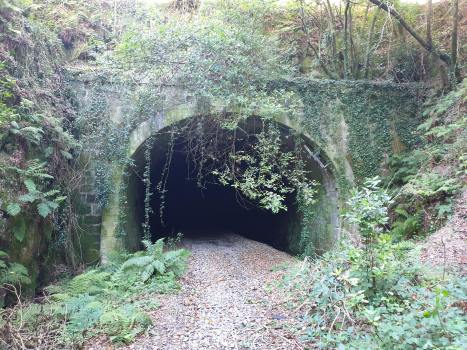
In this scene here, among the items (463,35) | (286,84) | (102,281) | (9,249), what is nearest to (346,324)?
(102,281)

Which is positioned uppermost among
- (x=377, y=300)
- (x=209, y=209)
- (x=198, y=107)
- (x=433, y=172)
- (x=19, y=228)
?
(x=198, y=107)

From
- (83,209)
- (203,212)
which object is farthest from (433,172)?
(203,212)

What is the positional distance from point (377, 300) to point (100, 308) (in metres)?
3.23

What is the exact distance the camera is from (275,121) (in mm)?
7305

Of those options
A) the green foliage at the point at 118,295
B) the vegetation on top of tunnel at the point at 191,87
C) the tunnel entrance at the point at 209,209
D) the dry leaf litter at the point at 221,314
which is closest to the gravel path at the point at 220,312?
the dry leaf litter at the point at 221,314

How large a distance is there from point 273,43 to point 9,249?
24.5ft

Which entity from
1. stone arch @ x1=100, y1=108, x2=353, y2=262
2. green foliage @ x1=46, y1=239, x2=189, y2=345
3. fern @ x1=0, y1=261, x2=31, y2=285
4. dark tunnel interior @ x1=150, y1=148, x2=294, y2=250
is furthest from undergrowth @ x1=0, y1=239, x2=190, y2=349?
dark tunnel interior @ x1=150, y1=148, x2=294, y2=250

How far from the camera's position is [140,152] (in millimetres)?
7285

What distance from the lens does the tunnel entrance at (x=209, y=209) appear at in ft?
25.1

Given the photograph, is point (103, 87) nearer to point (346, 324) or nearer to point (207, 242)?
point (207, 242)

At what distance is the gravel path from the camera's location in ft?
10.7

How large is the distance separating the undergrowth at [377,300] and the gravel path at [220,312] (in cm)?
37

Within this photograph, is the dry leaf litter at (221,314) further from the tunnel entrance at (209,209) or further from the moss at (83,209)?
the moss at (83,209)

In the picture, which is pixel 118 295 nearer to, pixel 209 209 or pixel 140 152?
pixel 140 152
